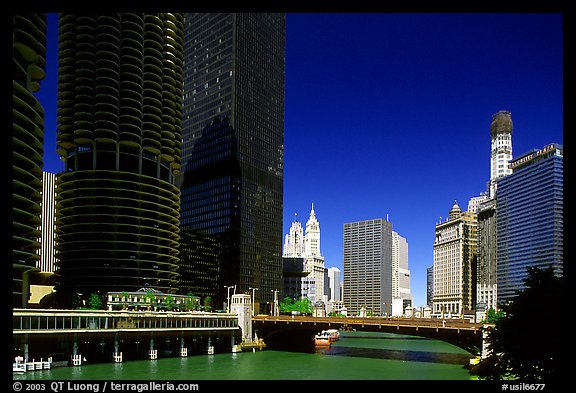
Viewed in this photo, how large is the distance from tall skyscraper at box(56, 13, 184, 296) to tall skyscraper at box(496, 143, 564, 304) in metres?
61.1

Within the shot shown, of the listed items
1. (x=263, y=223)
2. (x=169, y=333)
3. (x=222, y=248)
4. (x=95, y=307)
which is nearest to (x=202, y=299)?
(x=222, y=248)

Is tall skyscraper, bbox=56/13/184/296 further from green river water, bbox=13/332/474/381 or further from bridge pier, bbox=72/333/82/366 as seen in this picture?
bridge pier, bbox=72/333/82/366

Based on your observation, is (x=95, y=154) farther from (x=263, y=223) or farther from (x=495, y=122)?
(x=495, y=122)

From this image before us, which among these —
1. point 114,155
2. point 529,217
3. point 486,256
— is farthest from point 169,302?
point 486,256

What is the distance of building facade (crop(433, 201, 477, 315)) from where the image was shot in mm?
152125

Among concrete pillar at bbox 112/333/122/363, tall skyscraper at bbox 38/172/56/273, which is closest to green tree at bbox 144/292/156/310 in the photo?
concrete pillar at bbox 112/333/122/363

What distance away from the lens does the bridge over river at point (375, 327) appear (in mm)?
48625

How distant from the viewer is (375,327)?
5666 cm

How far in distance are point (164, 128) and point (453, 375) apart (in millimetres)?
54684

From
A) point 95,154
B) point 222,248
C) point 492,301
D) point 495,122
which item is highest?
point 495,122

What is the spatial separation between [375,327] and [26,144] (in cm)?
3345

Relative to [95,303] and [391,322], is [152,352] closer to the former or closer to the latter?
[95,303]

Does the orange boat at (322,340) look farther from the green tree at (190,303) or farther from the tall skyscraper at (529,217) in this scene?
the tall skyscraper at (529,217)

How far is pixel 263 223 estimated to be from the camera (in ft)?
376
